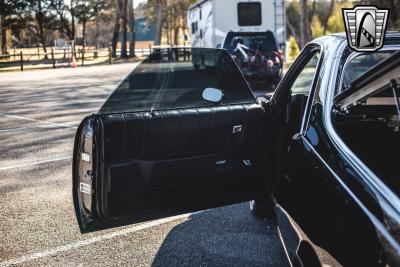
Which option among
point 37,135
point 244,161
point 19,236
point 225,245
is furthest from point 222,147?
point 37,135

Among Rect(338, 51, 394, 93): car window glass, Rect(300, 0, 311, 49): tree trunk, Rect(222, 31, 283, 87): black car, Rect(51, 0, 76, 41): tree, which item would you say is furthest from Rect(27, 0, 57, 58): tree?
Rect(338, 51, 394, 93): car window glass

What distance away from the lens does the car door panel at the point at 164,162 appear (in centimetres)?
285

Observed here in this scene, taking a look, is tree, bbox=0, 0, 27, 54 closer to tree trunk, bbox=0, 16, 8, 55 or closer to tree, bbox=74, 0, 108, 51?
tree trunk, bbox=0, 16, 8, 55

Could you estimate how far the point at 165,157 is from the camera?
3.06m

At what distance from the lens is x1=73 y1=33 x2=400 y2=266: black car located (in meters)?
2.02

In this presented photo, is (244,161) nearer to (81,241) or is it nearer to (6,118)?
(81,241)

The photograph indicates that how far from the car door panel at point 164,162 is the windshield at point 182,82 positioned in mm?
350

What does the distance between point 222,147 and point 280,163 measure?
1.44 feet

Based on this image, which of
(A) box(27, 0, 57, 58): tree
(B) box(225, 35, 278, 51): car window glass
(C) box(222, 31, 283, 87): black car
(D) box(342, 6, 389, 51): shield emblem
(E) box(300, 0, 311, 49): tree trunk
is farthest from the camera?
(A) box(27, 0, 57, 58): tree

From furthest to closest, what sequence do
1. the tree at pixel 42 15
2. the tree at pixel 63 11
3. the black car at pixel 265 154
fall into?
1. the tree at pixel 63 11
2. the tree at pixel 42 15
3. the black car at pixel 265 154

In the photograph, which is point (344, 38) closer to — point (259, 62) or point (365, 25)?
point (365, 25)

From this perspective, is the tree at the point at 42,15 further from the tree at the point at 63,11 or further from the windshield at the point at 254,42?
the windshield at the point at 254,42

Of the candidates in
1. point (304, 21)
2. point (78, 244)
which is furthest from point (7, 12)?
point (78, 244)

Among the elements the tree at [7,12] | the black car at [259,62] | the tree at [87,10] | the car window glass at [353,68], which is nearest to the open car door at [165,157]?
the car window glass at [353,68]
